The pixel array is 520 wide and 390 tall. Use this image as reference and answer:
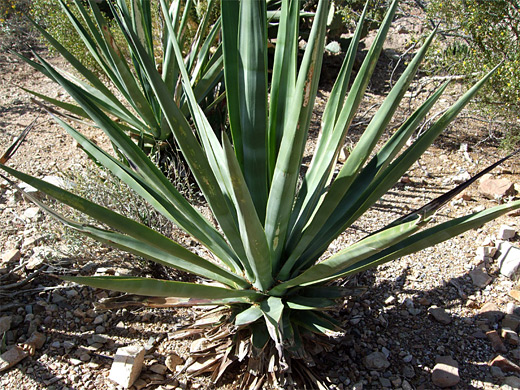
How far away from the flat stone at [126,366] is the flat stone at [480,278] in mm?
1812

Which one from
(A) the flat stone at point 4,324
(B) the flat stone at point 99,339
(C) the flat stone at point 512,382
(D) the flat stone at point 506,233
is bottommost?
(B) the flat stone at point 99,339

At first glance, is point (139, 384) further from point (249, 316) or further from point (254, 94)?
point (254, 94)

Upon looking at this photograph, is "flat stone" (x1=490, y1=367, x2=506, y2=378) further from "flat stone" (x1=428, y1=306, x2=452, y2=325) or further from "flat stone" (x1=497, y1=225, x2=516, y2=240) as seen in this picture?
"flat stone" (x1=497, y1=225, x2=516, y2=240)

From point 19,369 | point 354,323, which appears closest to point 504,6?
point 354,323

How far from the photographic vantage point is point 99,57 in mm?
3242

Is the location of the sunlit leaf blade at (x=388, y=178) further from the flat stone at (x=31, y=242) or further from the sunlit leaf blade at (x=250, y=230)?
the flat stone at (x=31, y=242)

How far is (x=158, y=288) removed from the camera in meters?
1.37

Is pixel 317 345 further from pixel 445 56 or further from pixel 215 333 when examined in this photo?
pixel 445 56

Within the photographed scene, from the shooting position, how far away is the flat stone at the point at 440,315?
7.32ft

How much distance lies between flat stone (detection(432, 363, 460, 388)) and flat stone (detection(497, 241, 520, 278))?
33.7 inches

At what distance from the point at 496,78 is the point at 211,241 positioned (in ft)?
9.64

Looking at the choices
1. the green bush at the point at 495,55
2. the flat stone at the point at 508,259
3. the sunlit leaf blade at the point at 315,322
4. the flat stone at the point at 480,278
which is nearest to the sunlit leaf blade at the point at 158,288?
the sunlit leaf blade at the point at 315,322

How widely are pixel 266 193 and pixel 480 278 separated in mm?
1483

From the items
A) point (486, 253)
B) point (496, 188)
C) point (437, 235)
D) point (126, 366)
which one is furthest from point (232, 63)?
point (496, 188)
